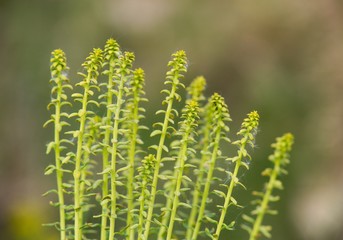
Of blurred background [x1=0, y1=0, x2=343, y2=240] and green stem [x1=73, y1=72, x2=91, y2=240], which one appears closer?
green stem [x1=73, y1=72, x2=91, y2=240]

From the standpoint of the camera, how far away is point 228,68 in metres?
3.03

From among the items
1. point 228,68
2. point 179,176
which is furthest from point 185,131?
point 228,68

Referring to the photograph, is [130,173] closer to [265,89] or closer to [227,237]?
[227,237]

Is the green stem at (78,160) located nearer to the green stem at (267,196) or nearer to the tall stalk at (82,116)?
the tall stalk at (82,116)

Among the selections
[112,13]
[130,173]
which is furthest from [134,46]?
[130,173]

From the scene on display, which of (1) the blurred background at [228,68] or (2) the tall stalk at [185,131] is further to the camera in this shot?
(1) the blurred background at [228,68]

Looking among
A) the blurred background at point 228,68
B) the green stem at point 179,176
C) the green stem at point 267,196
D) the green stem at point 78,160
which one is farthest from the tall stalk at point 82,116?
the blurred background at point 228,68

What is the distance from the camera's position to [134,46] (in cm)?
311

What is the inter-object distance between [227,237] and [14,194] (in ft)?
3.44

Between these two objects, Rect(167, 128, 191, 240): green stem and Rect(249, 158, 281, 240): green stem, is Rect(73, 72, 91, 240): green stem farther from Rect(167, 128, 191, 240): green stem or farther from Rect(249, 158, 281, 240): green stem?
Rect(249, 158, 281, 240): green stem

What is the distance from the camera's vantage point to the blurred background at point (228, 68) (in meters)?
2.73

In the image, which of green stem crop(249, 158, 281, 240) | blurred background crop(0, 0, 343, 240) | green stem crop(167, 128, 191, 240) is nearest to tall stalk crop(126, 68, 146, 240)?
green stem crop(167, 128, 191, 240)

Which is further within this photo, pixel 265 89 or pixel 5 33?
pixel 5 33

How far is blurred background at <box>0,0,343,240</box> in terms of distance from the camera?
2.73m
